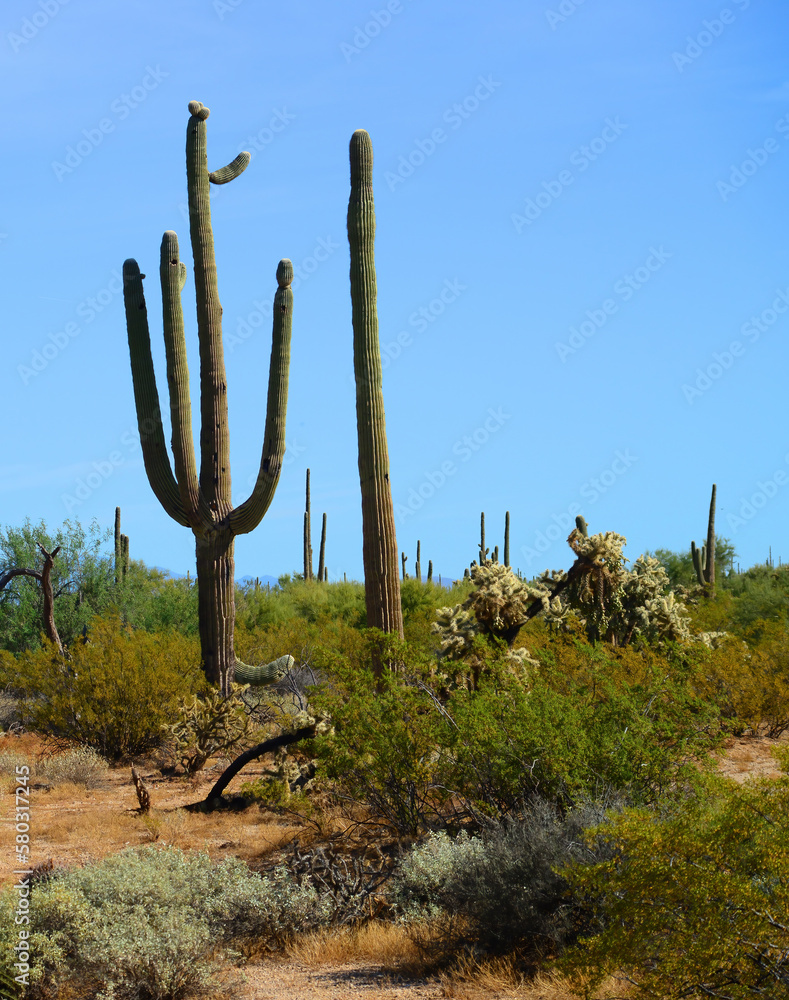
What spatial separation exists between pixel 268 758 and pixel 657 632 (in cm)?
663

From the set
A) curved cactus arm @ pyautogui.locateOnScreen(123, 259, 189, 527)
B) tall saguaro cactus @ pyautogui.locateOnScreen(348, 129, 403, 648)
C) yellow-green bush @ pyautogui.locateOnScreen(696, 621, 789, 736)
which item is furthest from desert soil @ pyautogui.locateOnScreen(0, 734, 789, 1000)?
curved cactus arm @ pyautogui.locateOnScreen(123, 259, 189, 527)

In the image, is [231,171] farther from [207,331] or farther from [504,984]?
[504,984]

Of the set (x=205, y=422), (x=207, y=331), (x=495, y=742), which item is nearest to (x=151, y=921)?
(x=495, y=742)

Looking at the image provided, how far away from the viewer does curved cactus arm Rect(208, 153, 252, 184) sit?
15.4 metres

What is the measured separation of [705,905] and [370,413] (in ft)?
29.7

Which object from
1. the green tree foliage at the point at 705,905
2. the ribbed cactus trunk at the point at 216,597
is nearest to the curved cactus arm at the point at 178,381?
the ribbed cactus trunk at the point at 216,597

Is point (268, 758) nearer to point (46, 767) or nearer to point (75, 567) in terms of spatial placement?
point (46, 767)

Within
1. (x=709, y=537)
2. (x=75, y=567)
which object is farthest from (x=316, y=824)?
(x=709, y=537)

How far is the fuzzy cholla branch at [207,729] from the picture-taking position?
12586 millimetres

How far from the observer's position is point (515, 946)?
5570 millimetres

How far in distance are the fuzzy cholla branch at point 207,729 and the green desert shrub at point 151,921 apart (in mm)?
6084

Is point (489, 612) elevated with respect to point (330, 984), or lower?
elevated

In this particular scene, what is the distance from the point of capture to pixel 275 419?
47.0 feet

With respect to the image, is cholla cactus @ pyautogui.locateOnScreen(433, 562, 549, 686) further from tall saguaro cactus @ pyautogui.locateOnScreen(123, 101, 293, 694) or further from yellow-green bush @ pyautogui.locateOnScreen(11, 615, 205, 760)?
yellow-green bush @ pyautogui.locateOnScreen(11, 615, 205, 760)
